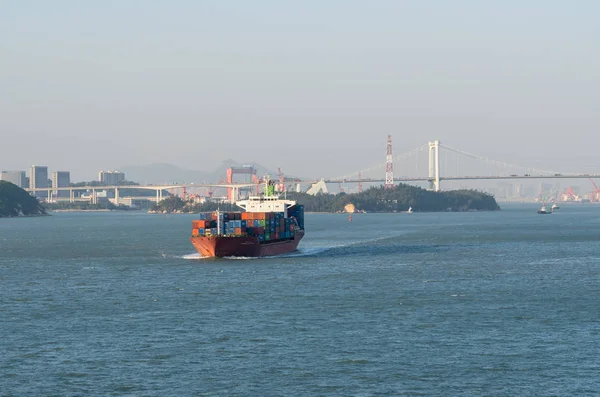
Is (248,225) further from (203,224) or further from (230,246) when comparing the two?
(230,246)

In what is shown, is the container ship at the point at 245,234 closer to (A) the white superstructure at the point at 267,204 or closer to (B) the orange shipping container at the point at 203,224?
(B) the orange shipping container at the point at 203,224

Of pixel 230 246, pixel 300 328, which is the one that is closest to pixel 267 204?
pixel 230 246

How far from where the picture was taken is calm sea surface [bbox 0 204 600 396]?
31266mm

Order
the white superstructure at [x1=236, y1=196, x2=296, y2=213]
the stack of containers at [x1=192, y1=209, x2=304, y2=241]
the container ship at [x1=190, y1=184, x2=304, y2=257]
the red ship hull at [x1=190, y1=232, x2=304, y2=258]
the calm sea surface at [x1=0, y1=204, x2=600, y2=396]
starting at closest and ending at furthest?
1. the calm sea surface at [x1=0, y1=204, x2=600, y2=396]
2. the red ship hull at [x1=190, y1=232, x2=304, y2=258]
3. the container ship at [x1=190, y1=184, x2=304, y2=257]
4. the stack of containers at [x1=192, y1=209, x2=304, y2=241]
5. the white superstructure at [x1=236, y1=196, x2=296, y2=213]

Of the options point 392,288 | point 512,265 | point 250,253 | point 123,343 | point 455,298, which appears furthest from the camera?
point 250,253

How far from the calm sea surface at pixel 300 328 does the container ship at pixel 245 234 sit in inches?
136

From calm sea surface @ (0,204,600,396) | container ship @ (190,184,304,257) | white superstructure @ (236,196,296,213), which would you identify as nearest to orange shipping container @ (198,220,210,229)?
container ship @ (190,184,304,257)

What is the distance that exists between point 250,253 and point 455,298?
32657 mm

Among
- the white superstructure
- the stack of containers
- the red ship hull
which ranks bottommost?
the red ship hull

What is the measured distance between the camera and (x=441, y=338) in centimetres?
3856

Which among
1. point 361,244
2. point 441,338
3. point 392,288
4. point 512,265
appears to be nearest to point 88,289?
point 392,288

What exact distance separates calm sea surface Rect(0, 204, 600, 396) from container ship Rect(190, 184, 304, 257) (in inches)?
136

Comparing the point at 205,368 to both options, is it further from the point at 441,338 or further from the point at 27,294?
the point at 27,294

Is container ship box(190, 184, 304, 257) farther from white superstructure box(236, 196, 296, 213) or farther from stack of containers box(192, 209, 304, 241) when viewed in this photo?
white superstructure box(236, 196, 296, 213)
